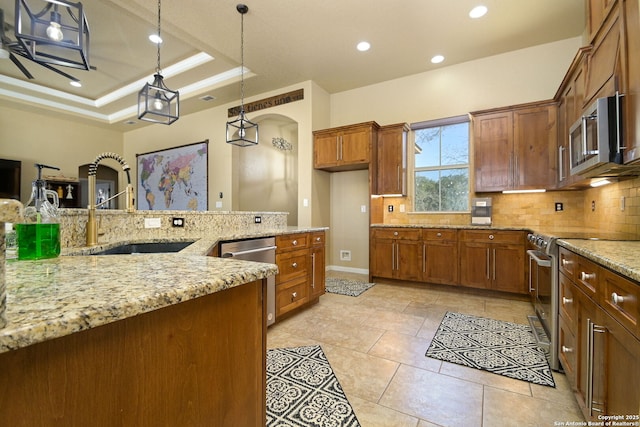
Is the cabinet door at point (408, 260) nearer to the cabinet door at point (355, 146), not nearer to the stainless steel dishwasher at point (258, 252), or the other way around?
the cabinet door at point (355, 146)

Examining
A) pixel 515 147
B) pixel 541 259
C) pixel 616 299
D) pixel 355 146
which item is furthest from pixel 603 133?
pixel 355 146

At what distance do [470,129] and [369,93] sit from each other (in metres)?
1.77

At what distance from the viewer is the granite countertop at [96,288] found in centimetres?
42

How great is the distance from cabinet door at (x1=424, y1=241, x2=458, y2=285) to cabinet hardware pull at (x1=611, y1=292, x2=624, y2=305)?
103 inches

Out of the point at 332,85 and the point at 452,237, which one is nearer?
the point at 452,237

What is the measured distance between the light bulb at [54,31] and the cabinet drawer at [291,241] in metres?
2.07

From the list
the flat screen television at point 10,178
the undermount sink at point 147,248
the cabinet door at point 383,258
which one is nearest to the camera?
the undermount sink at point 147,248

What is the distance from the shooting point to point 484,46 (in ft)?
12.3

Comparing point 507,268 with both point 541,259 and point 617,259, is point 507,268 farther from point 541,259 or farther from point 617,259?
point 617,259

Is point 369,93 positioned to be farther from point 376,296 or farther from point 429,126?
point 376,296

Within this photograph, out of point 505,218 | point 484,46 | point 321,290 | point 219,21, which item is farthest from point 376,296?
point 219,21

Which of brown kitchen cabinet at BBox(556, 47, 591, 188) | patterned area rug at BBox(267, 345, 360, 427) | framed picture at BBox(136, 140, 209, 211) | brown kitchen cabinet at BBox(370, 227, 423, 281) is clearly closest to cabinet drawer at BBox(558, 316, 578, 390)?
patterned area rug at BBox(267, 345, 360, 427)

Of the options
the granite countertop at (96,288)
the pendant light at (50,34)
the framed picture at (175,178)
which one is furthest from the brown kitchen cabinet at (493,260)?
the framed picture at (175,178)

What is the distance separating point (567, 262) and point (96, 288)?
7.52ft
